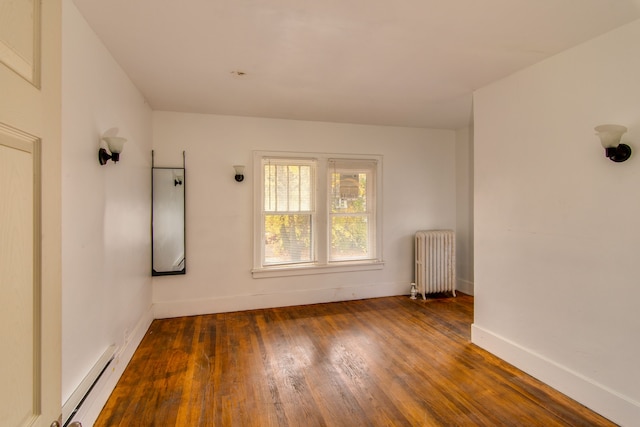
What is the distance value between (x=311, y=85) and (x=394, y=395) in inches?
106

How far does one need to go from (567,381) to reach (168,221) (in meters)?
4.07

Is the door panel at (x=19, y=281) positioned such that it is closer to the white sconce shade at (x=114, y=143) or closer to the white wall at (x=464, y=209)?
the white sconce shade at (x=114, y=143)

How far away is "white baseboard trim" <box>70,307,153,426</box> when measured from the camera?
77.2 inches

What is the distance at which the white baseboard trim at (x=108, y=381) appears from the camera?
1.96 m

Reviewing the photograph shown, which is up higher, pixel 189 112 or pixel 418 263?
pixel 189 112

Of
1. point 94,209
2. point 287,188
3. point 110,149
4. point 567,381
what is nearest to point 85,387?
point 94,209

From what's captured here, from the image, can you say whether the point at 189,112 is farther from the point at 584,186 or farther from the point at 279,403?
the point at 584,186

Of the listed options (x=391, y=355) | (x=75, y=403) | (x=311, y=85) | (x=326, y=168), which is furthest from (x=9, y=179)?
(x=326, y=168)

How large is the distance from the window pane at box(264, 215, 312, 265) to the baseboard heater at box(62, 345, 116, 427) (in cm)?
222

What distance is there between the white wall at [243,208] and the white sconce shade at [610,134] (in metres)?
2.86

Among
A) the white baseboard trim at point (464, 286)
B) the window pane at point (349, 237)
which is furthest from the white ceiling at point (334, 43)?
the white baseboard trim at point (464, 286)

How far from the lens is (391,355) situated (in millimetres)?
2979

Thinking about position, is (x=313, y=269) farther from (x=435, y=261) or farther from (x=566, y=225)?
(x=566, y=225)

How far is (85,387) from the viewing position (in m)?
1.90
